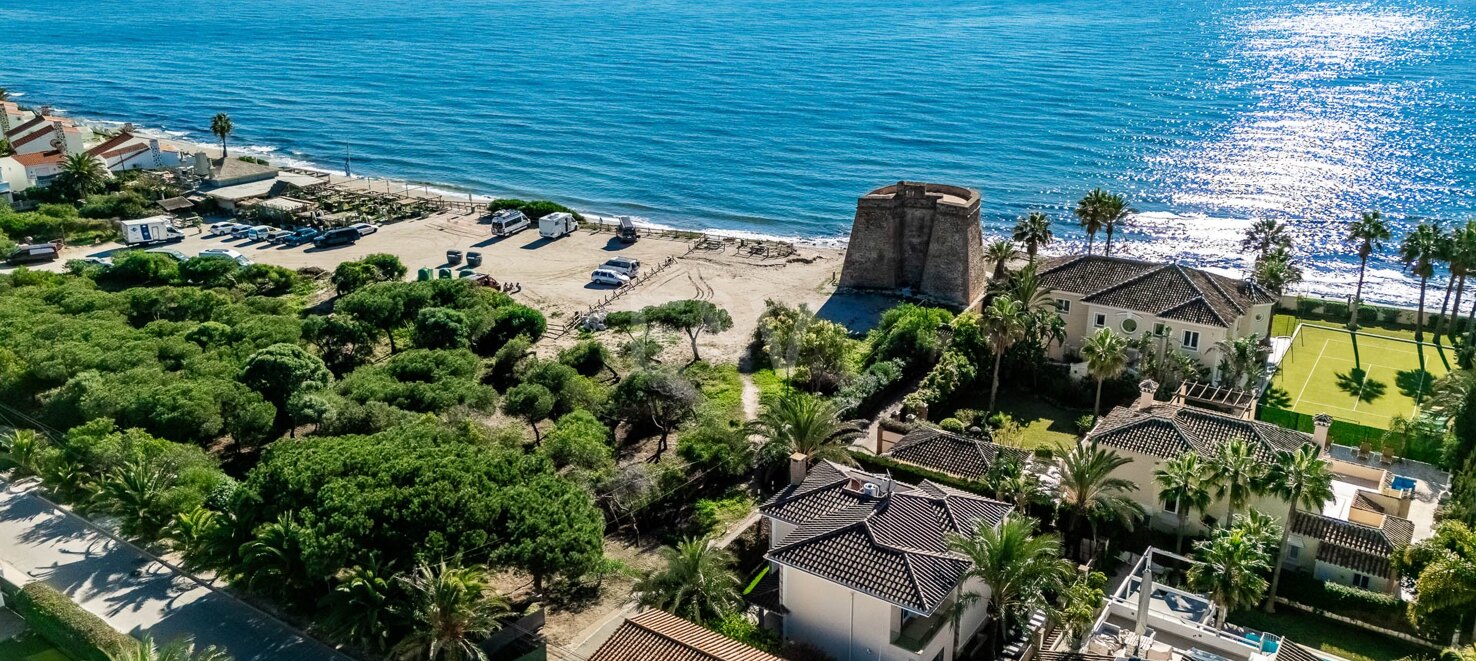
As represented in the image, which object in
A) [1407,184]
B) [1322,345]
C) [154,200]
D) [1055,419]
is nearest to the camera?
[1055,419]

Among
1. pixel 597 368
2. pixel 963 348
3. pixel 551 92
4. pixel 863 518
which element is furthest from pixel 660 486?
pixel 551 92

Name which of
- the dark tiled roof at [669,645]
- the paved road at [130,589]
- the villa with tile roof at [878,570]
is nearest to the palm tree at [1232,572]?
the villa with tile roof at [878,570]

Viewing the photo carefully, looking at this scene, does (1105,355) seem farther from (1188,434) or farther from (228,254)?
(228,254)

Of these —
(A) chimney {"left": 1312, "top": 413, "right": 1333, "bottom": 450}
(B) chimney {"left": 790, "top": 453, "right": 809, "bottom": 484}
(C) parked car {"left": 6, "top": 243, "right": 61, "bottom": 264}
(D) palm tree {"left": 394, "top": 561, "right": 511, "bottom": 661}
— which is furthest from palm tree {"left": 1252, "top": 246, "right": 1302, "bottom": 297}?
(C) parked car {"left": 6, "top": 243, "right": 61, "bottom": 264}

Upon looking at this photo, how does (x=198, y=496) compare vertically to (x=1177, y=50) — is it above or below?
below

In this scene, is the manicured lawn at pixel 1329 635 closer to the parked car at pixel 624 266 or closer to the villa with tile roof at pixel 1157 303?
the villa with tile roof at pixel 1157 303

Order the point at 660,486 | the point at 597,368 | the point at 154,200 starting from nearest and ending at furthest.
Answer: the point at 660,486 < the point at 597,368 < the point at 154,200

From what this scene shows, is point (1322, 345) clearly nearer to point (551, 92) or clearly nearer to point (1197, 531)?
point (1197, 531)
